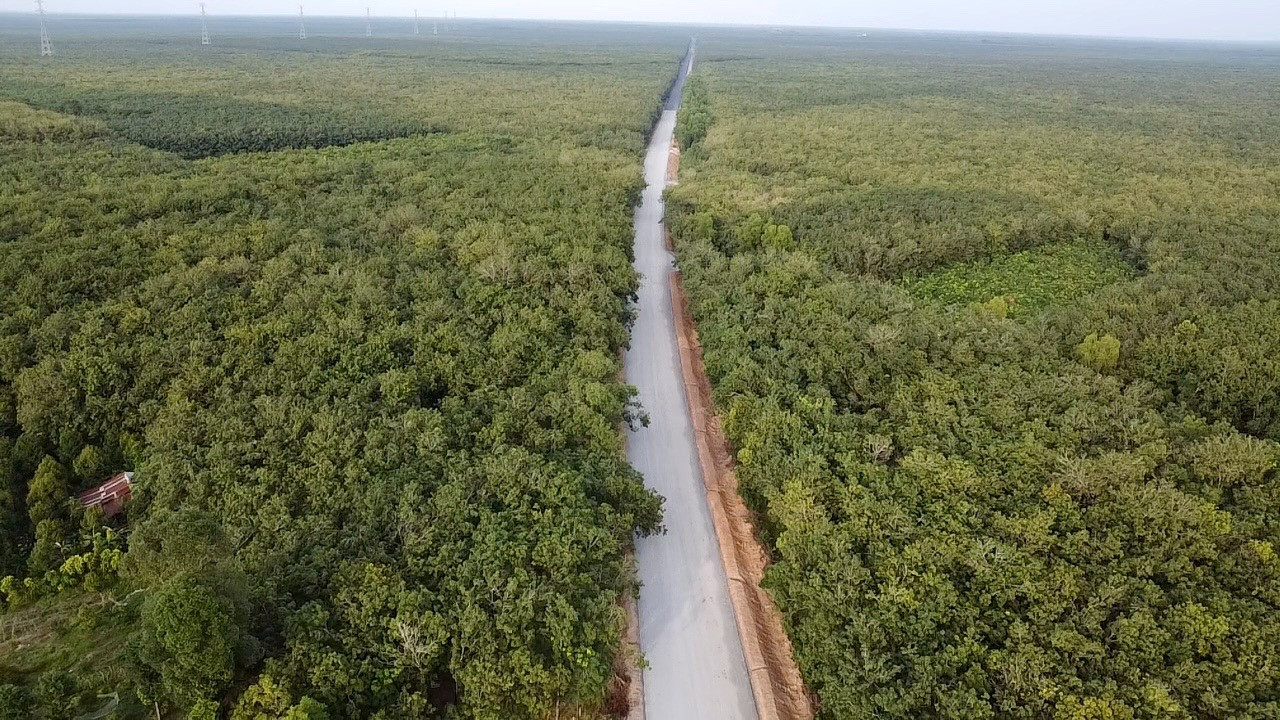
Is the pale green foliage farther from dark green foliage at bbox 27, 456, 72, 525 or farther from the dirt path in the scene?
dark green foliage at bbox 27, 456, 72, 525

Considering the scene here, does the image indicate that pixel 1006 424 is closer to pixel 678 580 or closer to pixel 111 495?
pixel 678 580

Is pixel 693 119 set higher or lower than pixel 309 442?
higher

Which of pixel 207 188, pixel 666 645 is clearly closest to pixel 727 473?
pixel 666 645

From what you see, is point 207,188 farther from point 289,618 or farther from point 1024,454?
point 1024,454

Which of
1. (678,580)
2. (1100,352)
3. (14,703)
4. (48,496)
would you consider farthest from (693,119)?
(14,703)

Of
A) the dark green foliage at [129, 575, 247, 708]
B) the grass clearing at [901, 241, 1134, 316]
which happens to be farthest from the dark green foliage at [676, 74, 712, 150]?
the dark green foliage at [129, 575, 247, 708]

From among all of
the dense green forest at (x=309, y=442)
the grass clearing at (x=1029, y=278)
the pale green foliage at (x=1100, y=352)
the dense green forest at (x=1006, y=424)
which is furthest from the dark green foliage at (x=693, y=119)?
the pale green foliage at (x=1100, y=352)
